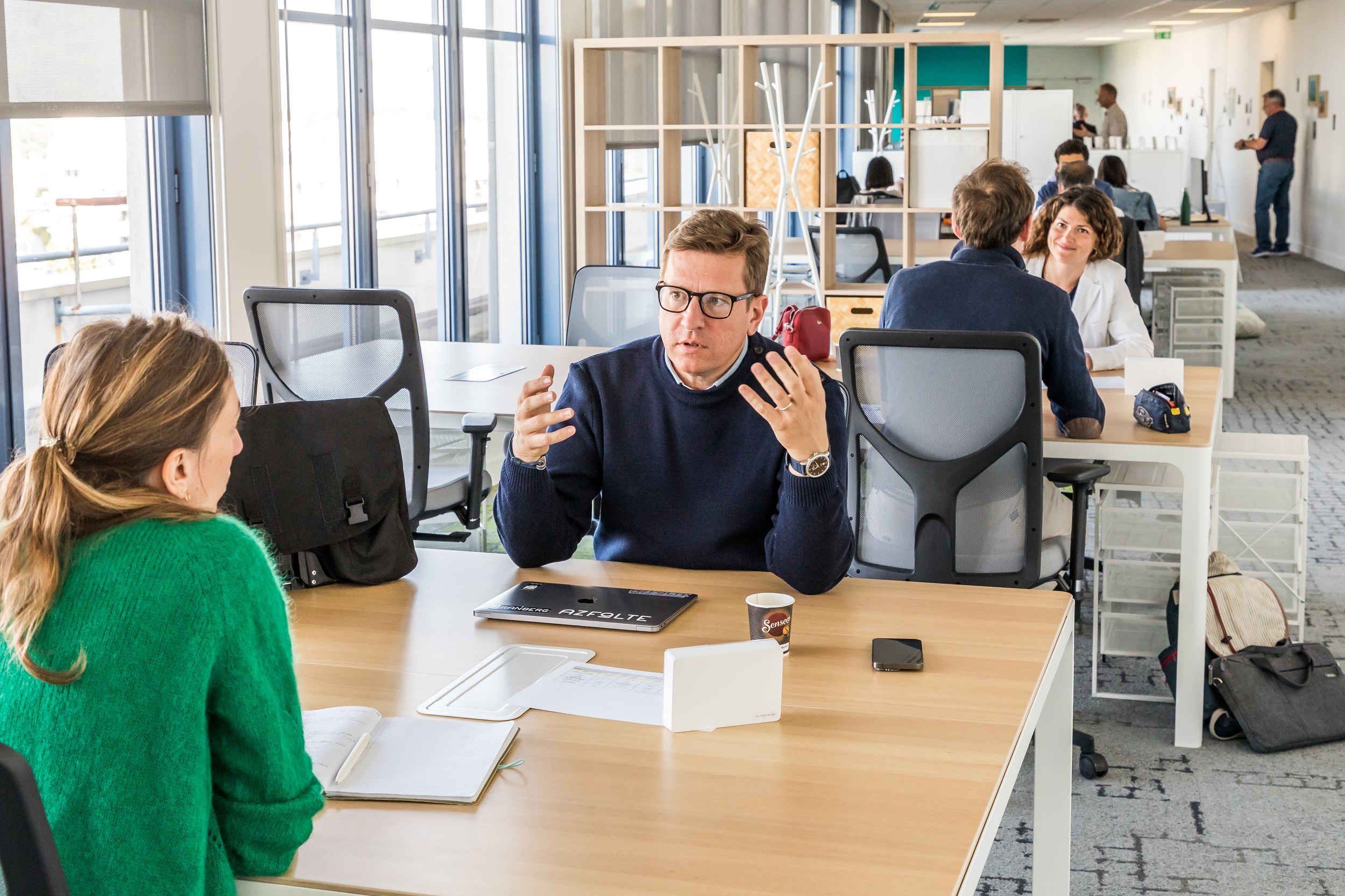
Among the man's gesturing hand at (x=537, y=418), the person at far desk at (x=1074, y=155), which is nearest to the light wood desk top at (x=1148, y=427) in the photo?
the man's gesturing hand at (x=537, y=418)

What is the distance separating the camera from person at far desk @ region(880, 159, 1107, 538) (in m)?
2.86

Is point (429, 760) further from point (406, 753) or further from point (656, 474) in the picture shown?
point (656, 474)

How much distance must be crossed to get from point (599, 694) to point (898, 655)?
0.35 metres

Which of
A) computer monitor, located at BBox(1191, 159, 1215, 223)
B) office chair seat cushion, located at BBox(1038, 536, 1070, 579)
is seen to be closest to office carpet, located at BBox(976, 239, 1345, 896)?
office chair seat cushion, located at BBox(1038, 536, 1070, 579)

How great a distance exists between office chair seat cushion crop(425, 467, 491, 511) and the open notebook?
1.90 metres

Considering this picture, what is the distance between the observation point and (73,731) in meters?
0.98

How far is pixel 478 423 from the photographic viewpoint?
10.4 ft

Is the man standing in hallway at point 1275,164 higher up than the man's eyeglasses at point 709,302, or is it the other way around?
the man standing in hallway at point 1275,164

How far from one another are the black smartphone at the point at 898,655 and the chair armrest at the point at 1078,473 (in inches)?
49.2

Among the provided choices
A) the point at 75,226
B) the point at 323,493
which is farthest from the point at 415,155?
the point at 323,493

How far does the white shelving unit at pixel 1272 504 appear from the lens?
322 cm

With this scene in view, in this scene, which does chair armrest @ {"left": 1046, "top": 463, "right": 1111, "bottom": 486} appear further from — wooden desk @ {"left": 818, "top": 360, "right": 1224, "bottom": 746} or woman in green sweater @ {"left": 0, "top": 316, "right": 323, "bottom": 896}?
woman in green sweater @ {"left": 0, "top": 316, "right": 323, "bottom": 896}

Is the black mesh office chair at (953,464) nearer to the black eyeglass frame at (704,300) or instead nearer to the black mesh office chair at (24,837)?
the black eyeglass frame at (704,300)

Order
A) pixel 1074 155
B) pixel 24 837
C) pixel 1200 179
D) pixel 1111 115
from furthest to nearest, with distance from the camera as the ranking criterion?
pixel 1111 115 → pixel 1200 179 → pixel 1074 155 → pixel 24 837
